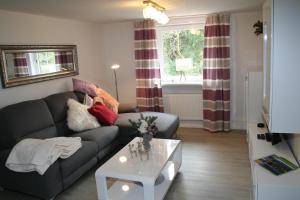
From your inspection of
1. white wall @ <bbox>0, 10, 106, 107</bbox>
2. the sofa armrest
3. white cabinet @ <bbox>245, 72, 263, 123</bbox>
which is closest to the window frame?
the sofa armrest

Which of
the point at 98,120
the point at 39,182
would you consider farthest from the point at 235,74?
the point at 39,182

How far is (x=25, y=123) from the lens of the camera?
3.09m

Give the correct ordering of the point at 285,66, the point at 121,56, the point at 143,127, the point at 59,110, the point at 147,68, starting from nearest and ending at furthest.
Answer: the point at 285,66 → the point at 143,127 → the point at 59,110 → the point at 147,68 → the point at 121,56

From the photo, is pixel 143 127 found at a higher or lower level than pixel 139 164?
higher

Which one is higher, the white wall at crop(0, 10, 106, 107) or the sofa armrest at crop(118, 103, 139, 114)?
the white wall at crop(0, 10, 106, 107)

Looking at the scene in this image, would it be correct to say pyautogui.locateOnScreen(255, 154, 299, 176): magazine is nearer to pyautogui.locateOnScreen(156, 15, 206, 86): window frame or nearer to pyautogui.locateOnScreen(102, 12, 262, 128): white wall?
pyautogui.locateOnScreen(102, 12, 262, 128): white wall

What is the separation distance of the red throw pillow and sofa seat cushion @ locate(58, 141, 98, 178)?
0.64 meters

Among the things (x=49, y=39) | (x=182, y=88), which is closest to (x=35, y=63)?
(x=49, y=39)

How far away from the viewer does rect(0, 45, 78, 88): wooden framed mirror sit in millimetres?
3260

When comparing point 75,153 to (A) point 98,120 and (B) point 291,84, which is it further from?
(B) point 291,84

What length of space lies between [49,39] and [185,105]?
103 inches

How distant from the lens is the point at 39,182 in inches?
101

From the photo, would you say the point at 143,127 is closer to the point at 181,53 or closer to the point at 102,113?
the point at 102,113

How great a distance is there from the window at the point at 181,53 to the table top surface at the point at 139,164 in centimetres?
226
